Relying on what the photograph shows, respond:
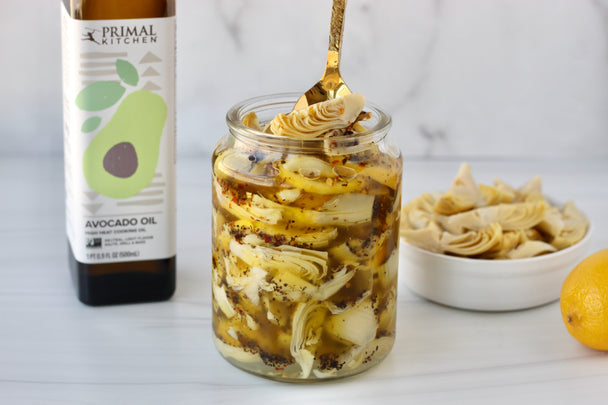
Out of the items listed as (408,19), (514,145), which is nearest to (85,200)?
(408,19)

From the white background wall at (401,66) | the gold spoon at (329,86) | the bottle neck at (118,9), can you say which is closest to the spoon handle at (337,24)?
the gold spoon at (329,86)

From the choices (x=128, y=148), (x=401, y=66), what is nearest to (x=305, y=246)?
(x=128, y=148)

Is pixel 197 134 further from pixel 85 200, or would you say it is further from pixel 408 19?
pixel 85 200

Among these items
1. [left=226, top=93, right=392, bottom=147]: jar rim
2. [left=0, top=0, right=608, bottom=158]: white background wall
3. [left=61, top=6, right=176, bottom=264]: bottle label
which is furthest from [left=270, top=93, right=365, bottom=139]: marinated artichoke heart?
[left=0, top=0, right=608, bottom=158]: white background wall

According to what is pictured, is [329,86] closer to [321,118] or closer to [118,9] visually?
[321,118]

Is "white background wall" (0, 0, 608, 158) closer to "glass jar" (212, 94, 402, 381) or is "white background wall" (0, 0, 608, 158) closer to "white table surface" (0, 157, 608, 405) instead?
"white table surface" (0, 157, 608, 405)

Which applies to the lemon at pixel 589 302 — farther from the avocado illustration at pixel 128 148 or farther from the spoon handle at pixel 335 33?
the avocado illustration at pixel 128 148
